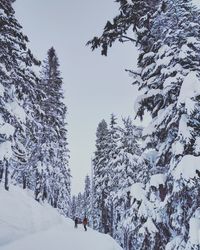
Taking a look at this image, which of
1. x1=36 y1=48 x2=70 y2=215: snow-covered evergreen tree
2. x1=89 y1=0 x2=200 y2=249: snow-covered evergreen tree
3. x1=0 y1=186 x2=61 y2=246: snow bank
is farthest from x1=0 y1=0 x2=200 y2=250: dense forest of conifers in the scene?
x1=36 y1=48 x2=70 y2=215: snow-covered evergreen tree

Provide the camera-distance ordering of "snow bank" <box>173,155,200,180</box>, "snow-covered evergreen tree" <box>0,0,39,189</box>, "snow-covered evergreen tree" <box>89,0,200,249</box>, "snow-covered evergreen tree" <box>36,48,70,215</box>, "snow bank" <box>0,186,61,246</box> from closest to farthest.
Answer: "snow bank" <box>173,155,200,180</box> → "snow-covered evergreen tree" <box>89,0,200,249</box> → "snow bank" <box>0,186,61,246</box> → "snow-covered evergreen tree" <box>0,0,39,189</box> → "snow-covered evergreen tree" <box>36,48,70,215</box>

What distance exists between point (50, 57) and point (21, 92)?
777 inches

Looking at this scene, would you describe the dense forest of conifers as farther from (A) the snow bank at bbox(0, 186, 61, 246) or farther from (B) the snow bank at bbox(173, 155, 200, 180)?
(A) the snow bank at bbox(0, 186, 61, 246)

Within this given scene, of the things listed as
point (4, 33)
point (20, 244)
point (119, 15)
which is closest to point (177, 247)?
point (20, 244)

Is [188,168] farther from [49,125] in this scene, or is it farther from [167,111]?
[49,125]

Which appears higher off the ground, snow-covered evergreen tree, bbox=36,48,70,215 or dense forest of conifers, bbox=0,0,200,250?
snow-covered evergreen tree, bbox=36,48,70,215

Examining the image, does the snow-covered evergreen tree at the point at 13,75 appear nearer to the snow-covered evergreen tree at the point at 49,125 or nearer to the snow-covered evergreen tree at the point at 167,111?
the snow-covered evergreen tree at the point at 167,111

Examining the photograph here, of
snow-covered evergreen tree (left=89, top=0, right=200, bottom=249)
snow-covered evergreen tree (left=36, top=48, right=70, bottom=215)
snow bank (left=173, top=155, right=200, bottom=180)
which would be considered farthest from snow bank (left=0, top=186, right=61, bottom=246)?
snow-covered evergreen tree (left=36, top=48, right=70, bottom=215)

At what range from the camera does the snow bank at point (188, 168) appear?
718 centimetres

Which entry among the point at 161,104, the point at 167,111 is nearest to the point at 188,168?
the point at 167,111

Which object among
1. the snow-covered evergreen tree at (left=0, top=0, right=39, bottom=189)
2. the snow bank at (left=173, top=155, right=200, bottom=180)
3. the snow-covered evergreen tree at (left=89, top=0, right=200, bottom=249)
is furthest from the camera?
the snow-covered evergreen tree at (left=0, top=0, right=39, bottom=189)

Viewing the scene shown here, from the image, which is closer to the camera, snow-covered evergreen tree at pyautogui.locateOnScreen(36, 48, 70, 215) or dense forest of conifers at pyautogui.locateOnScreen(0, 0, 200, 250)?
dense forest of conifers at pyautogui.locateOnScreen(0, 0, 200, 250)

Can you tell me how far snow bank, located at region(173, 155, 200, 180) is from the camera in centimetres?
718

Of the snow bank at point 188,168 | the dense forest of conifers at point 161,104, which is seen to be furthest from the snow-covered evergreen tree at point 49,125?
the snow bank at point 188,168
